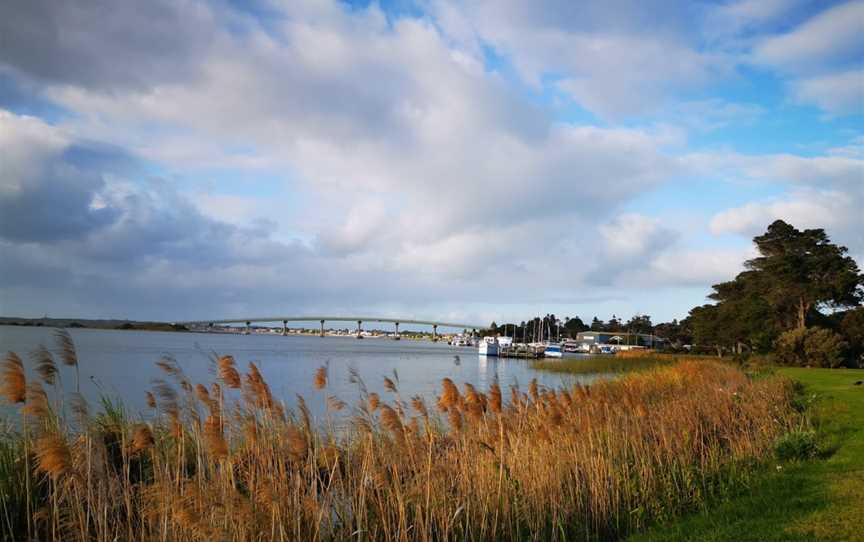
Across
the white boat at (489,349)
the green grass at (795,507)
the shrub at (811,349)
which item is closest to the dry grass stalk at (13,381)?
the green grass at (795,507)

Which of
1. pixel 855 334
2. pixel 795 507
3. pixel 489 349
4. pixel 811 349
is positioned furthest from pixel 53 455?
pixel 489 349

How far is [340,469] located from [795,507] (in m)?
6.18

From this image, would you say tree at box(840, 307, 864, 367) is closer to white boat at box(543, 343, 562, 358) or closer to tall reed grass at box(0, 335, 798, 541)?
tall reed grass at box(0, 335, 798, 541)

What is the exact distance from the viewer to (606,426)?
11.7 meters

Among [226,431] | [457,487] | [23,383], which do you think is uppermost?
[23,383]

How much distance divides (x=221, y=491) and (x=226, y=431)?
282 cm

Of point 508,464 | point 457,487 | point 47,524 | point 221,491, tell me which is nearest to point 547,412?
point 508,464

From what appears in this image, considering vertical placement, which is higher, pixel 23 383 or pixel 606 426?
pixel 23 383

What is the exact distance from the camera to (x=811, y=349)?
158ft

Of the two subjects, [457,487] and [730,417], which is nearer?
[457,487]

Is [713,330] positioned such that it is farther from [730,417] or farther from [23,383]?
[23,383]

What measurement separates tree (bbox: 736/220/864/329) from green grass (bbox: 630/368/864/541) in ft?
175

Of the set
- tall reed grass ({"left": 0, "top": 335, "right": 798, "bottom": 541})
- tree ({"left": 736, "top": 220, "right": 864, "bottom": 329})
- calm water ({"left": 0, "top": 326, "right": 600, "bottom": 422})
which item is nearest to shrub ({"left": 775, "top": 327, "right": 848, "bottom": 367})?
tree ({"left": 736, "top": 220, "right": 864, "bottom": 329})

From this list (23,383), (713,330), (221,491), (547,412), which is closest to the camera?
(23,383)
